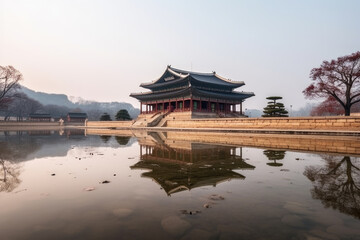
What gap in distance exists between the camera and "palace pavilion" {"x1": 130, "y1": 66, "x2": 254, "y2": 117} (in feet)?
143

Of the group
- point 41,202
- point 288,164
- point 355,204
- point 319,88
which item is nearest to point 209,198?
point 355,204

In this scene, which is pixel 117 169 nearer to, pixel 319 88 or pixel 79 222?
pixel 79 222

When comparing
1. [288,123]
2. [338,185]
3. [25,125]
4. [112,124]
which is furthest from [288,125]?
[25,125]

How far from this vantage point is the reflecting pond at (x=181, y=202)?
3.13 m

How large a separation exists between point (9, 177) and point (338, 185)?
8413 mm

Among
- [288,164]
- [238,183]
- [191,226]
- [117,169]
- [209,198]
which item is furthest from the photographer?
[288,164]

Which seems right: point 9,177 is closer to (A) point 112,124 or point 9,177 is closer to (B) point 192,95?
(B) point 192,95

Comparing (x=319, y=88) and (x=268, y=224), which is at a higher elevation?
(x=319, y=88)

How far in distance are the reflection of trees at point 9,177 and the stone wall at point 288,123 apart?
23.5 m

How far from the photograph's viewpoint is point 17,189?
517cm

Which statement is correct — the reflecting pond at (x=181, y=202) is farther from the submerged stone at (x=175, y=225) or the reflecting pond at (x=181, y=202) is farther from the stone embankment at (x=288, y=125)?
the stone embankment at (x=288, y=125)

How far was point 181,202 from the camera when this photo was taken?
168 inches

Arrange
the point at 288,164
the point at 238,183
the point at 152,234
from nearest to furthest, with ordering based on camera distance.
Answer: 1. the point at 152,234
2. the point at 238,183
3. the point at 288,164

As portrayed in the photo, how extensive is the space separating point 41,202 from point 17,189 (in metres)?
1.37
